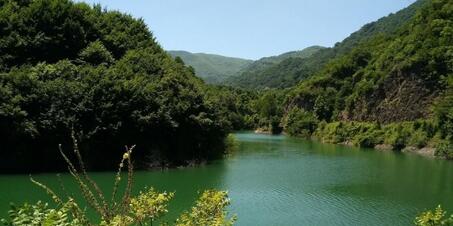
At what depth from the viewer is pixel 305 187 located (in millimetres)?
37906

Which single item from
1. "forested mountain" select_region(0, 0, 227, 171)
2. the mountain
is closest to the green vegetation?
"forested mountain" select_region(0, 0, 227, 171)

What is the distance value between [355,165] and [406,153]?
20218 mm

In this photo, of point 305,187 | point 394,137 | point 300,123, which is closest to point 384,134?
point 394,137

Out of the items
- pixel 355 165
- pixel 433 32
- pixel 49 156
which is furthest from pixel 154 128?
pixel 433 32

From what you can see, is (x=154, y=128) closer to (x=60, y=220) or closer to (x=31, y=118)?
(x=31, y=118)

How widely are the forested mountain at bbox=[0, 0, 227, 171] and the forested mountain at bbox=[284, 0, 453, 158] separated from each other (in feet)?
107

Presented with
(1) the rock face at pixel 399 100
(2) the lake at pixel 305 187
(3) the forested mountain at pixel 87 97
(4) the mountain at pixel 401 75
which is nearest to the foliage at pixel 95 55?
(3) the forested mountain at pixel 87 97

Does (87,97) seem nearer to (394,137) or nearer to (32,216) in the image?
(32,216)

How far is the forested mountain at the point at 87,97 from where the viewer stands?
42312mm

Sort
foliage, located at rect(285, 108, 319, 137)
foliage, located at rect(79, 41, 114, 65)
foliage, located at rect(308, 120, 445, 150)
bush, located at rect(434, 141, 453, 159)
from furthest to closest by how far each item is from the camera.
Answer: foliage, located at rect(285, 108, 319, 137) → foliage, located at rect(308, 120, 445, 150) → bush, located at rect(434, 141, 453, 159) → foliage, located at rect(79, 41, 114, 65)

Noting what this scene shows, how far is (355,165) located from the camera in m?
53.4

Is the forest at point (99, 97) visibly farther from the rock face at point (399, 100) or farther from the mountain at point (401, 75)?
the rock face at point (399, 100)

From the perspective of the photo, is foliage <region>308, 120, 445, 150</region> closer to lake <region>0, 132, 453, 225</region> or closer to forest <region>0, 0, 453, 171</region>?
forest <region>0, 0, 453, 171</region>

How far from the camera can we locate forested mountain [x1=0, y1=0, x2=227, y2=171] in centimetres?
4231
